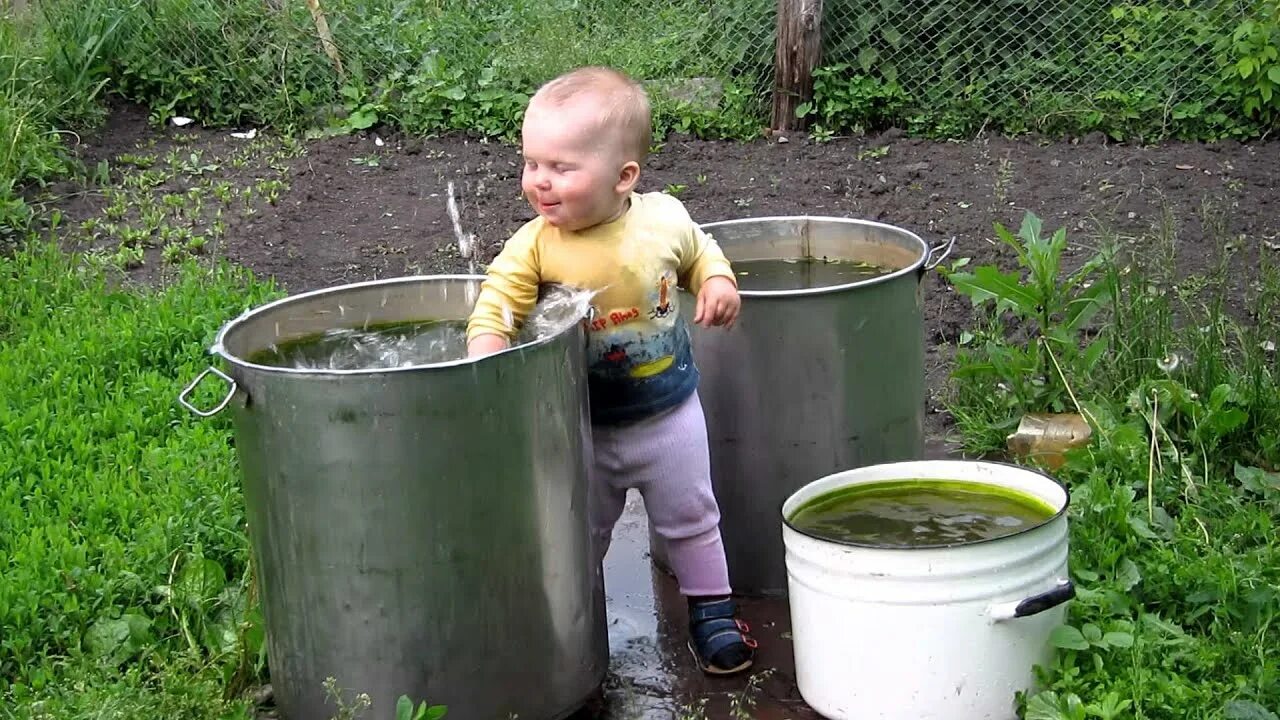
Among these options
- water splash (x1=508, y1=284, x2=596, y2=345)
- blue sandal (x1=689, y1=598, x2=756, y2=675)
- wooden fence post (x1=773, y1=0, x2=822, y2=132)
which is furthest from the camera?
→ wooden fence post (x1=773, y1=0, x2=822, y2=132)

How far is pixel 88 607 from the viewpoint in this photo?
10.2 ft

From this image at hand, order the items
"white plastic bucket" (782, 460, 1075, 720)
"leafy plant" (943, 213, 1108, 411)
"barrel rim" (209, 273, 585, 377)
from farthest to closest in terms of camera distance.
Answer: "leafy plant" (943, 213, 1108, 411), "white plastic bucket" (782, 460, 1075, 720), "barrel rim" (209, 273, 585, 377)

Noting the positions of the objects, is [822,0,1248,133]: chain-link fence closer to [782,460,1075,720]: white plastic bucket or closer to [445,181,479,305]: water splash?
[445,181,479,305]: water splash

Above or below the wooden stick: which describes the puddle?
below

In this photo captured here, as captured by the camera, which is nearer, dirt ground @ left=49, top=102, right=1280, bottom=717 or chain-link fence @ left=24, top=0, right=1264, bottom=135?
dirt ground @ left=49, top=102, right=1280, bottom=717

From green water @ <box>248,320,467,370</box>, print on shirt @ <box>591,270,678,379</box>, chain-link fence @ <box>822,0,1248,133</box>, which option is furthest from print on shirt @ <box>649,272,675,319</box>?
chain-link fence @ <box>822,0,1248,133</box>

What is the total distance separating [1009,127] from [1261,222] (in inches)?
65.0

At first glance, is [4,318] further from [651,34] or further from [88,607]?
[651,34]

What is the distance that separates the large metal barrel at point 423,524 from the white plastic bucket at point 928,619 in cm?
45

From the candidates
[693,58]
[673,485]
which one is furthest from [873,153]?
[673,485]

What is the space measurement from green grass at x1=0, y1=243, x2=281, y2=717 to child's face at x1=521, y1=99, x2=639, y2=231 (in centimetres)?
105

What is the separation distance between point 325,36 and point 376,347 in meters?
5.11

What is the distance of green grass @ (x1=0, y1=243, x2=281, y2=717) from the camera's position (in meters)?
2.89

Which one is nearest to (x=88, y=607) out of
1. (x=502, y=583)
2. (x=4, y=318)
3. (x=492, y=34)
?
(x=502, y=583)
